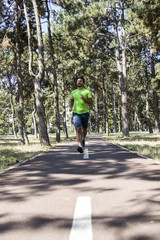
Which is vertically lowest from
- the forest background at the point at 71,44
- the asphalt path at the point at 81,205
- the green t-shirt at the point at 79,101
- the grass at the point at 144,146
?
the asphalt path at the point at 81,205

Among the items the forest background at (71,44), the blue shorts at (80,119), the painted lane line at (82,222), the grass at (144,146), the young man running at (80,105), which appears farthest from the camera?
the forest background at (71,44)

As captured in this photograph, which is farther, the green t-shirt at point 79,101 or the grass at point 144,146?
the grass at point 144,146

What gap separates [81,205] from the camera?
10.9 feet

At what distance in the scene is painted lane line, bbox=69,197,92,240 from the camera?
242 centimetres

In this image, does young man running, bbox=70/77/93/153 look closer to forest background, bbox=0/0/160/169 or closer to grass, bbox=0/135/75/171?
grass, bbox=0/135/75/171

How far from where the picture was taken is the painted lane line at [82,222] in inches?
95.1

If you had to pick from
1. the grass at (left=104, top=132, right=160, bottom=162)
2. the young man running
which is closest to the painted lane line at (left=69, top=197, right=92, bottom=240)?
the grass at (left=104, top=132, right=160, bottom=162)

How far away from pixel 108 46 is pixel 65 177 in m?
22.2

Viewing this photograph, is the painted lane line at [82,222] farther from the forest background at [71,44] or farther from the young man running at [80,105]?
the forest background at [71,44]

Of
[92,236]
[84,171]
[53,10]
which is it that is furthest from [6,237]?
[53,10]

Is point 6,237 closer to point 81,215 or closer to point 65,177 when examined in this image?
point 81,215

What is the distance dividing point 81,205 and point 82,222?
1.94 ft

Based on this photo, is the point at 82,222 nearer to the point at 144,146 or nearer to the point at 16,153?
the point at 16,153

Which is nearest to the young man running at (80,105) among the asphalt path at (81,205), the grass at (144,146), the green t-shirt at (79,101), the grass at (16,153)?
the green t-shirt at (79,101)
